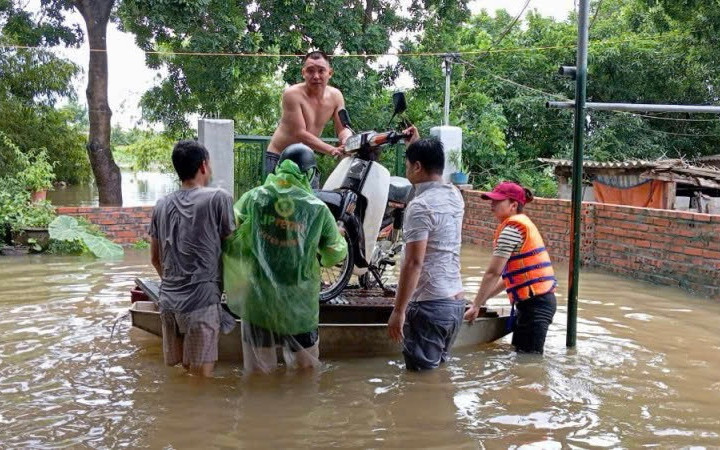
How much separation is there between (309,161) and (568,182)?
531 inches

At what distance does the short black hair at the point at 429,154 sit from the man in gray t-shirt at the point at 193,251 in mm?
1110

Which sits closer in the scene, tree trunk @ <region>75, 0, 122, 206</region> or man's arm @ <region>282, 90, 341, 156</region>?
man's arm @ <region>282, 90, 341, 156</region>

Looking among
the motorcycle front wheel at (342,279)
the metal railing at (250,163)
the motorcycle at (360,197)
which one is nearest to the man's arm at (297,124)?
the motorcycle at (360,197)

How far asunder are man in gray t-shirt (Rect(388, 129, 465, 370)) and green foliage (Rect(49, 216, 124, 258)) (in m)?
7.18

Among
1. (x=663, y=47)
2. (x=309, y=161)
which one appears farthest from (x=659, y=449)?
(x=663, y=47)

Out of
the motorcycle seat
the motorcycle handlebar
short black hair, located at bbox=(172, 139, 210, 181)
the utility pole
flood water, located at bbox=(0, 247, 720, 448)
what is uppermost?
the utility pole

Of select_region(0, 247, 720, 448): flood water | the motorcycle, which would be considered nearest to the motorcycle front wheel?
the motorcycle

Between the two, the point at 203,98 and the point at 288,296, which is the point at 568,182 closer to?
the point at 203,98

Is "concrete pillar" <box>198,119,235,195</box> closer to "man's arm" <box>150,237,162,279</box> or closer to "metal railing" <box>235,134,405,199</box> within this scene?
"metal railing" <box>235,134,405,199</box>

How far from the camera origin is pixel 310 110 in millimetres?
6027

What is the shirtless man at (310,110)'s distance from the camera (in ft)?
19.0

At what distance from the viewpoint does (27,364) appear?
16.5 feet

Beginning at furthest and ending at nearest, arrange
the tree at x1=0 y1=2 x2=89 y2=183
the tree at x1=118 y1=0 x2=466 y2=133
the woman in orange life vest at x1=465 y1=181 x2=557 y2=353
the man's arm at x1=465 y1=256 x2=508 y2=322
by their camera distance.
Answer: the tree at x1=0 y1=2 x2=89 y2=183
the tree at x1=118 y1=0 x2=466 y2=133
the woman in orange life vest at x1=465 y1=181 x2=557 y2=353
the man's arm at x1=465 y1=256 x2=508 y2=322

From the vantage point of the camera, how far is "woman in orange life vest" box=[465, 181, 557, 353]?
15.9ft
